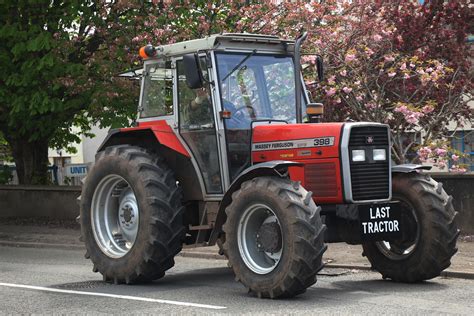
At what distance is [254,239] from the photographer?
10.7 meters

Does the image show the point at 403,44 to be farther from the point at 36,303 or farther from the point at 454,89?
the point at 36,303

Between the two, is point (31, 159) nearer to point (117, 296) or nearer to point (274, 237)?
point (117, 296)

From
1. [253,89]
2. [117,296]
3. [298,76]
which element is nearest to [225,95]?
[253,89]

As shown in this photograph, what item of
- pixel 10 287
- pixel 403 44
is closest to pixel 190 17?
pixel 403 44

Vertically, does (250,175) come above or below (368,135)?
below

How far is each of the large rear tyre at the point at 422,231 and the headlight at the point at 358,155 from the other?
84cm

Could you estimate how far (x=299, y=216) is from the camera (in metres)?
9.93

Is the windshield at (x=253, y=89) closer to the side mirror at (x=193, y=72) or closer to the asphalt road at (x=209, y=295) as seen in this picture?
the side mirror at (x=193, y=72)

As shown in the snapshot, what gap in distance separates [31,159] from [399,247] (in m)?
15.4

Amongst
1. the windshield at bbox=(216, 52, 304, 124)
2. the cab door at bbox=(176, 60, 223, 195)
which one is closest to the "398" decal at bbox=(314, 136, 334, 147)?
the windshield at bbox=(216, 52, 304, 124)

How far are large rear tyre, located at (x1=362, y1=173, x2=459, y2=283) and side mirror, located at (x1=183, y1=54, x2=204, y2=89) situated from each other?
267 centimetres

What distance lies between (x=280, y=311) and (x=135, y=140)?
4120 mm

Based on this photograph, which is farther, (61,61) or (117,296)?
(61,61)

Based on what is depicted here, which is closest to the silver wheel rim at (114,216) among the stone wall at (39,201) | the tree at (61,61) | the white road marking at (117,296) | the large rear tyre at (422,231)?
the white road marking at (117,296)
